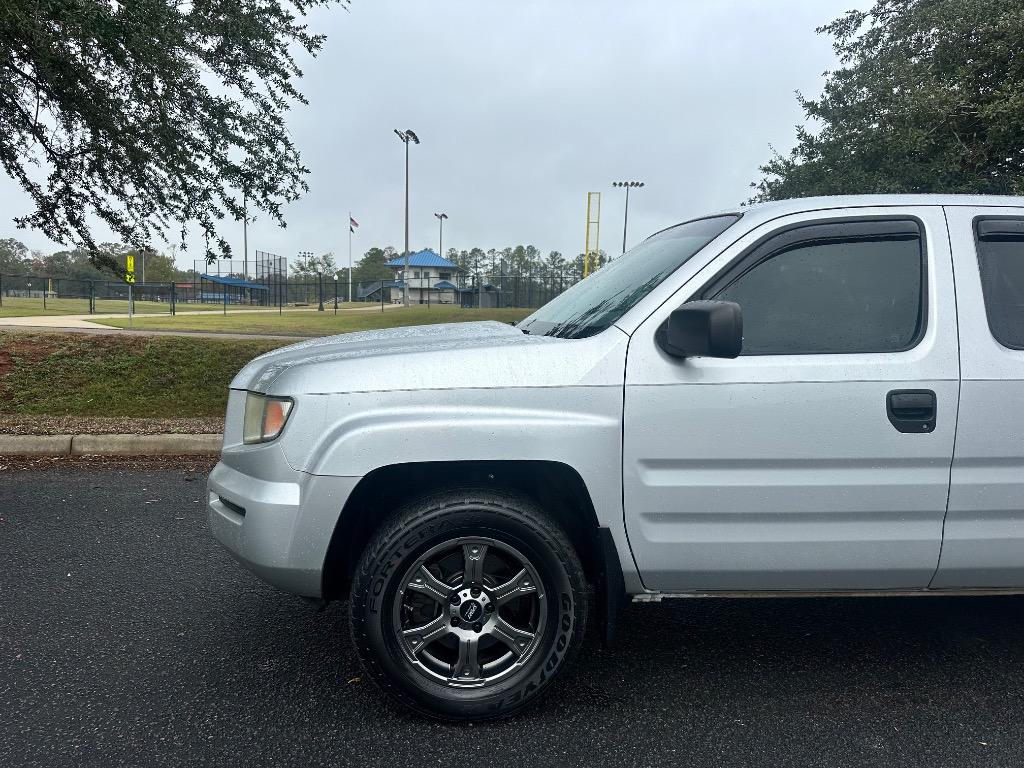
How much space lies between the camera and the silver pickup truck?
99.2 inches

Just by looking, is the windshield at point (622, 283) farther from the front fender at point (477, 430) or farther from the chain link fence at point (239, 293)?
the chain link fence at point (239, 293)

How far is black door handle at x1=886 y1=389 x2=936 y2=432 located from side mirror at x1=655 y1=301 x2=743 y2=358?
58 cm

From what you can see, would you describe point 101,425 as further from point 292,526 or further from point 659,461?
point 659,461

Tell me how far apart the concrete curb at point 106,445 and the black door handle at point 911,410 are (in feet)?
19.6

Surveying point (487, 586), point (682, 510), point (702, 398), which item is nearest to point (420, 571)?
point (487, 586)

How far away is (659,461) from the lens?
256 centimetres

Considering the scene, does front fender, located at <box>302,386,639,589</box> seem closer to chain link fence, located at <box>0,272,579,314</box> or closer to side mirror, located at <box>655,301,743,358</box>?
side mirror, located at <box>655,301,743,358</box>

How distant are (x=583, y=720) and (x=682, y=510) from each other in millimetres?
826

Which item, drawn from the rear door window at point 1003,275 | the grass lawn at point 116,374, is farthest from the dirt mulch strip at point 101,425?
the rear door window at point 1003,275

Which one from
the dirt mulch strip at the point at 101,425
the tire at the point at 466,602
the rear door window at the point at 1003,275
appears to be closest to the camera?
the tire at the point at 466,602

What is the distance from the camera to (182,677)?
9.45 ft

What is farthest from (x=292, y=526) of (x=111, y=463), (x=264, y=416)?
(x=111, y=463)

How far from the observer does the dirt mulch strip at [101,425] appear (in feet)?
22.9

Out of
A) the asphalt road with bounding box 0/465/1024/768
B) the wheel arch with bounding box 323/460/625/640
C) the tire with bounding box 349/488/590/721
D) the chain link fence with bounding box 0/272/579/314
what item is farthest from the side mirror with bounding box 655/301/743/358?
the chain link fence with bounding box 0/272/579/314
